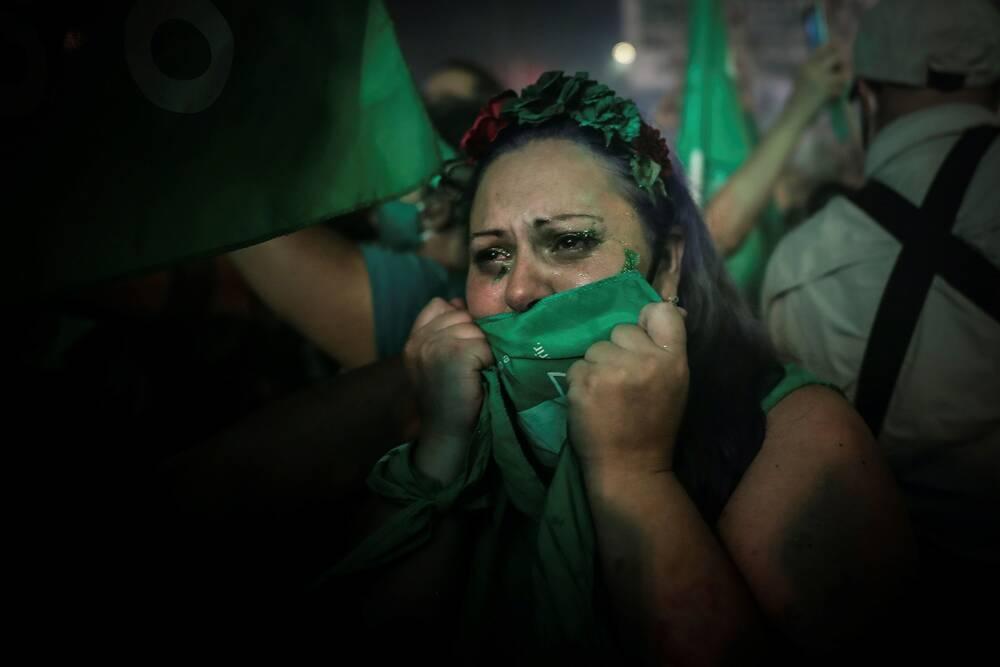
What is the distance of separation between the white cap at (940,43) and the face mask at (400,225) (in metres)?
2.56

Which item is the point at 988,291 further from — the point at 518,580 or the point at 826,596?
the point at 518,580

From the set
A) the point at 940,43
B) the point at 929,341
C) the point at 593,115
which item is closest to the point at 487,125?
the point at 593,115

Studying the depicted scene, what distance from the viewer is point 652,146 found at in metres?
1.63

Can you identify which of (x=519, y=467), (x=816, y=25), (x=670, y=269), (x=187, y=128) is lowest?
(x=519, y=467)

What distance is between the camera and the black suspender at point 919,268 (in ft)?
6.31

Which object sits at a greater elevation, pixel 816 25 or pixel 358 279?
pixel 816 25

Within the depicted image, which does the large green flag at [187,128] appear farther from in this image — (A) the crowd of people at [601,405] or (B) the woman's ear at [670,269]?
(B) the woman's ear at [670,269]

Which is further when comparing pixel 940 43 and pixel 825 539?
pixel 940 43

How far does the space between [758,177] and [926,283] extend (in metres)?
1.04

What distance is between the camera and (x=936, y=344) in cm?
192

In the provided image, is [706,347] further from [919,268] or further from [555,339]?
[919,268]

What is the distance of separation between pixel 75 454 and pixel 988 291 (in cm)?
344

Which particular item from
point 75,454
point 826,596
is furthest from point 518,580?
point 75,454

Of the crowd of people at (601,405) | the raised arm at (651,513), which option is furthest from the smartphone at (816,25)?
the raised arm at (651,513)
